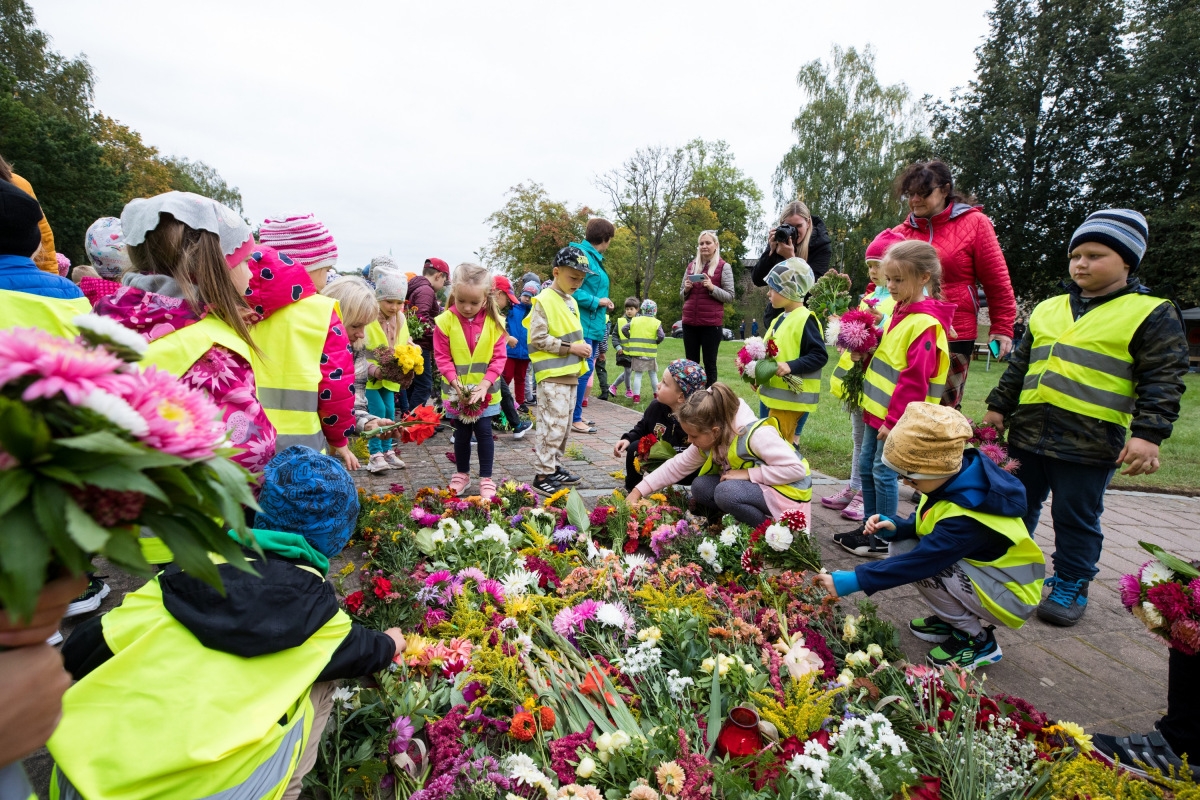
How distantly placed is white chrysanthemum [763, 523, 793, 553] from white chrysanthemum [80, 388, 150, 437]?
2851 millimetres

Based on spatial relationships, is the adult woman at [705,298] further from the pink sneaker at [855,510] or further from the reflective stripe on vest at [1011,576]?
the reflective stripe on vest at [1011,576]

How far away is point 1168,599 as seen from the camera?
197 centimetres

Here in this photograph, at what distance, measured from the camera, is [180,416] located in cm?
87

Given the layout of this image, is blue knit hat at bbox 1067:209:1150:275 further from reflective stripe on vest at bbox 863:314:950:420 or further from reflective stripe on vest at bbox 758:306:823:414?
reflective stripe on vest at bbox 758:306:823:414

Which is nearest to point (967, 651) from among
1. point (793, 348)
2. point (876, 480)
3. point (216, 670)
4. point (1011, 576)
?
point (1011, 576)

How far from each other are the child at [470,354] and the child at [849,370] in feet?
8.91

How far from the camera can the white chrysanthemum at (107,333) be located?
84 cm

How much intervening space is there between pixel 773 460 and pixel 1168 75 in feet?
111

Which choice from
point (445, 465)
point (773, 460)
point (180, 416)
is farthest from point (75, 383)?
point (445, 465)

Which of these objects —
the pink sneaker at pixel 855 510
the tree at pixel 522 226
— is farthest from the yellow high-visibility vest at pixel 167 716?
the tree at pixel 522 226

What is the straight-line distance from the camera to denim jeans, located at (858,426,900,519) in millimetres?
4047

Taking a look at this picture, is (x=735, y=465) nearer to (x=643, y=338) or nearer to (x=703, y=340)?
(x=703, y=340)

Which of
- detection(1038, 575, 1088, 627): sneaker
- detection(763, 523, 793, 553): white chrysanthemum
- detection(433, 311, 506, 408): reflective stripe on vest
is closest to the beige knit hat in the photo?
detection(763, 523, 793, 553): white chrysanthemum

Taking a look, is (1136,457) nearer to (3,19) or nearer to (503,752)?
(503,752)
